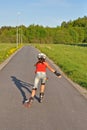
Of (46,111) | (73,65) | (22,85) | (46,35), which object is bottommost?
(46,35)

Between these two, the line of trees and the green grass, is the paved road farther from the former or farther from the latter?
the line of trees

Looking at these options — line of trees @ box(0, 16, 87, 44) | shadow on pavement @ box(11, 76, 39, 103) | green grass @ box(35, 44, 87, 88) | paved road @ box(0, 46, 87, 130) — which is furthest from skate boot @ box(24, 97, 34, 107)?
line of trees @ box(0, 16, 87, 44)

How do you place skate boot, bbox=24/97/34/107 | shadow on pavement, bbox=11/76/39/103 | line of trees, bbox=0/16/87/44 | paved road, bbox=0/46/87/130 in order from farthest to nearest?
line of trees, bbox=0/16/87/44
shadow on pavement, bbox=11/76/39/103
skate boot, bbox=24/97/34/107
paved road, bbox=0/46/87/130

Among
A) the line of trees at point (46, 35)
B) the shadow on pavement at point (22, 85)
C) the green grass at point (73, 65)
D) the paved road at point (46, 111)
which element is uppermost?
the paved road at point (46, 111)

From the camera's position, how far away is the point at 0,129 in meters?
7.11

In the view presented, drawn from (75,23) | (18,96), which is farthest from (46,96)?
(75,23)

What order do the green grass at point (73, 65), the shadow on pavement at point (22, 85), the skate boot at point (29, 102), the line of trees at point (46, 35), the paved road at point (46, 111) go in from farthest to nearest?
1. the line of trees at point (46, 35)
2. the green grass at point (73, 65)
3. the shadow on pavement at point (22, 85)
4. the skate boot at point (29, 102)
5. the paved road at point (46, 111)

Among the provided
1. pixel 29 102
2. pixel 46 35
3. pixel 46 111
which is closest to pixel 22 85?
pixel 29 102

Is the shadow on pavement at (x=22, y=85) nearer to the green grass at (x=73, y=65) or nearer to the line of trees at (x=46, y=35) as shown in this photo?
the green grass at (x=73, y=65)

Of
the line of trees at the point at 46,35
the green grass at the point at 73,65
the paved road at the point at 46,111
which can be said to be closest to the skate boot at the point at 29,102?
the paved road at the point at 46,111

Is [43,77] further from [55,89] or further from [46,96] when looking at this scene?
[55,89]

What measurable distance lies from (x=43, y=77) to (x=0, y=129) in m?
3.32

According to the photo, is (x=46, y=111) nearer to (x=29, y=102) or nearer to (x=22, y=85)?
(x=29, y=102)

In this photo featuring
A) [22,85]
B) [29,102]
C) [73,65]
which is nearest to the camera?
[29,102]
